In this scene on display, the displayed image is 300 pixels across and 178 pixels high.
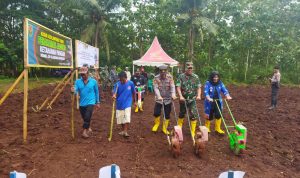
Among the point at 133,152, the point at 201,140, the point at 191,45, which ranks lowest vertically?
the point at 133,152

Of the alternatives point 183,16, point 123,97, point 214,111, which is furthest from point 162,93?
point 183,16

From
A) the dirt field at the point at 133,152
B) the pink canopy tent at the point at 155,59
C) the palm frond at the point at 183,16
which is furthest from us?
the palm frond at the point at 183,16

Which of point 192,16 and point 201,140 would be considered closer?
point 201,140

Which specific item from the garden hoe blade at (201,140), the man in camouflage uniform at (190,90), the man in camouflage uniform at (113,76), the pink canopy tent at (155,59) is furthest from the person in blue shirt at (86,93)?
the pink canopy tent at (155,59)

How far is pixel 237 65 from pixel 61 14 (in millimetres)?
19161

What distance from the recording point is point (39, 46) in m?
7.07

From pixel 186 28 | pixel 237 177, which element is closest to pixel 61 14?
pixel 186 28

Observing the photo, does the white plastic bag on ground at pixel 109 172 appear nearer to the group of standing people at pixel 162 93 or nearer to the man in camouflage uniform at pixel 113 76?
the group of standing people at pixel 162 93

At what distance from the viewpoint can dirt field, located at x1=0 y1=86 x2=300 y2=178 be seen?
5.16 metres

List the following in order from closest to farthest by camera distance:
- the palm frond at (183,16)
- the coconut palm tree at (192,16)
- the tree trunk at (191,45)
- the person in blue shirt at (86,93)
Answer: the person in blue shirt at (86,93)
the palm frond at (183,16)
the coconut palm tree at (192,16)
the tree trunk at (191,45)

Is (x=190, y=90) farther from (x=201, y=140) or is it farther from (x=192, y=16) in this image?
(x=192, y=16)

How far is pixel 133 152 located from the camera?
20.0 feet

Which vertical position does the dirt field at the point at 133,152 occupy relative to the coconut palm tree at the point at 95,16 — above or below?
below

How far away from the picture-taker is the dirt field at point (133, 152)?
516cm
